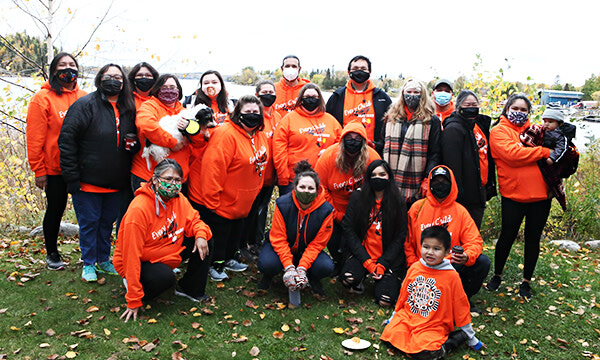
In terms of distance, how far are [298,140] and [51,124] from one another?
3.06 meters

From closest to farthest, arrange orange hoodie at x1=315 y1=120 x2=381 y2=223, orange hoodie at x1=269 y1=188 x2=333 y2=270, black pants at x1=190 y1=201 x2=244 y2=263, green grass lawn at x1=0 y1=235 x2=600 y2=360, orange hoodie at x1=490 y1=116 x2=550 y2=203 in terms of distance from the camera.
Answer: green grass lawn at x1=0 y1=235 x2=600 y2=360 < orange hoodie at x1=269 y1=188 x2=333 y2=270 < orange hoodie at x1=490 y1=116 x2=550 y2=203 < black pants at x1=190 y1=201 x2=244 y2=263 < orange hoodie at x1=315 y1=120 x2=381 y2=223

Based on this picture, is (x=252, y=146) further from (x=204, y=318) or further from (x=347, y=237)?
(x=204, y=318)

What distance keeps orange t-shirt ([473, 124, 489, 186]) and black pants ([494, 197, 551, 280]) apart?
408mm

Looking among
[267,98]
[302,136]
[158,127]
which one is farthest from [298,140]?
[158,127]

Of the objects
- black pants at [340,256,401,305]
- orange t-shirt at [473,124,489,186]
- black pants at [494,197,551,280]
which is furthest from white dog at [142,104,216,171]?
black pants at [494,197,551,280]

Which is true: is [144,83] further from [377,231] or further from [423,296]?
[423,296]

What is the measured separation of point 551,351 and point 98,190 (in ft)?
17.7

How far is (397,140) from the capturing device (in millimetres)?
5484

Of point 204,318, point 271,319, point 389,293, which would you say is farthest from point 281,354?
point 389,293

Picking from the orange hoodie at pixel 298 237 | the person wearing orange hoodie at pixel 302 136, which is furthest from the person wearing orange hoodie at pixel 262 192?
the orange hoodie at pixel 298 237

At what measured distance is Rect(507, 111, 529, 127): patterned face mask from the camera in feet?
17.6

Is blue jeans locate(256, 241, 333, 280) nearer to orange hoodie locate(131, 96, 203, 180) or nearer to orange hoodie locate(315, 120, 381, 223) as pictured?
orange hoodie locate(315, 120, 381, 223)

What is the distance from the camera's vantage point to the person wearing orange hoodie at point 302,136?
5.77 metres

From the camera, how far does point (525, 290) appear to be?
5.71 m
